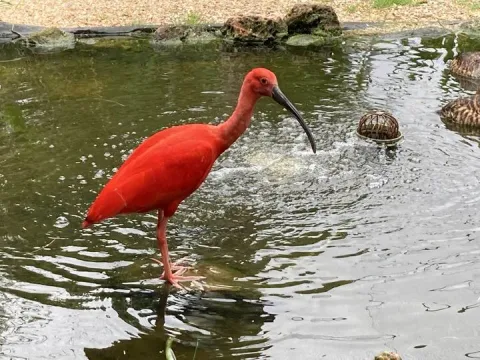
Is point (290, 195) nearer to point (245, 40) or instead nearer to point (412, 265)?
point (412, 265)

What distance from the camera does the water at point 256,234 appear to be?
14.7ft

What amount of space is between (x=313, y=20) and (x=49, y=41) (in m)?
5.10

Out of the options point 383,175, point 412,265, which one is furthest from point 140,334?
point 383,175

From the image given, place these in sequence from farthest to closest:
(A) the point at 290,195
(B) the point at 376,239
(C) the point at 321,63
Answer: (C) the point at 321,63 < (A) the point at 290,195 < (B) the point at 376,239

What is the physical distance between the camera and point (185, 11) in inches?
592

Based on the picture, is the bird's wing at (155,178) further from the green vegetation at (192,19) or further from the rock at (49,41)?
the green vegetation at (192,19)

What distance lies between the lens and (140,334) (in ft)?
14.7

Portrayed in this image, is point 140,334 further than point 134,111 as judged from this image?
No

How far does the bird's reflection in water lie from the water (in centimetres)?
1

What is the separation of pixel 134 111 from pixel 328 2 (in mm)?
8206

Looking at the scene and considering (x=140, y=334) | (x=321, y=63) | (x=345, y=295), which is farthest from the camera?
(x=321, y=63)

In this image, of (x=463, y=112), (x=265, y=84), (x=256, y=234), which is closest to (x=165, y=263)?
(x=256, y=234)

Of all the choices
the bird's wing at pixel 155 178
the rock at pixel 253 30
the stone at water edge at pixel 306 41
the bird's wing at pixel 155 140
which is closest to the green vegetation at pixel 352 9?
the stone at water edge at pixel 306 41

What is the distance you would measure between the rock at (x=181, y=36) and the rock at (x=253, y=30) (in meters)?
0.55
